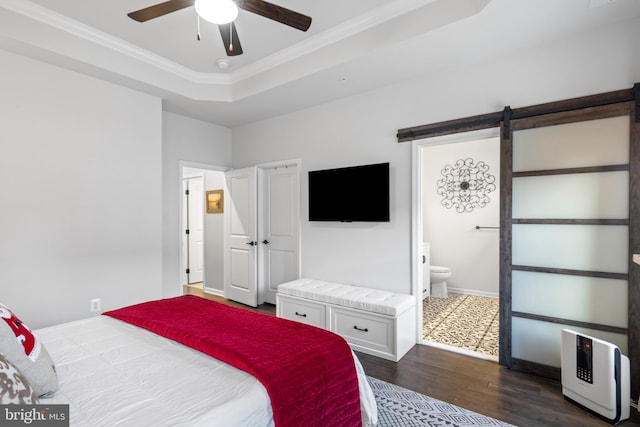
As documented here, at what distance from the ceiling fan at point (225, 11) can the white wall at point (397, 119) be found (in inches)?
64.3

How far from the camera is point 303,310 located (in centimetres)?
351

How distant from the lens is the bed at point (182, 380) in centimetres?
115

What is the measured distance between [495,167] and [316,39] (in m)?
3.32

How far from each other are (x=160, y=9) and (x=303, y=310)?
2862 mm

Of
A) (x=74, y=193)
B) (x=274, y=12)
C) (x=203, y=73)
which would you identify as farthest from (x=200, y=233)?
(x=274, y=12)

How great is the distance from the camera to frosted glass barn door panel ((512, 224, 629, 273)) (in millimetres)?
2301

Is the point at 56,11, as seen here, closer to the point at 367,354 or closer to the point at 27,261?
the point at 27,261

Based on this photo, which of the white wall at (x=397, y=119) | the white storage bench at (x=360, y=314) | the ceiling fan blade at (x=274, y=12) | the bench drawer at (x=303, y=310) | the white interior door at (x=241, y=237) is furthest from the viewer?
the white interior door at (x=241, y=237)

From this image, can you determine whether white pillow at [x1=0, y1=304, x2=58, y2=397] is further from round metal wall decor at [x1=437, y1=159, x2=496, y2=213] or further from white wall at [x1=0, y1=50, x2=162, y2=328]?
round metal wall decor at [x1=437, y1=159, x2=496, y2=213]

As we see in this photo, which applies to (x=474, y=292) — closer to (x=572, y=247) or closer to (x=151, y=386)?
(x=572, y=247)

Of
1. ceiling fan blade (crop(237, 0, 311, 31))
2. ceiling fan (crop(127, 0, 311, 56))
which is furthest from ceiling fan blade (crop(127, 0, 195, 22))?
ceiling fan blade (crop(237, 0, 311, 31))

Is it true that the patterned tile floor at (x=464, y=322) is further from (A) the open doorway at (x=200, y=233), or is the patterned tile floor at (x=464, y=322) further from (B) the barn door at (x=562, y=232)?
(A) the open doorway at (x=200, y=233)

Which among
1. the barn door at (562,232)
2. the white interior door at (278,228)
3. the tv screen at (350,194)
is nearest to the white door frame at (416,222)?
the tv screen at (350,194)

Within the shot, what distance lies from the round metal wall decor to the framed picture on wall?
355 cm
